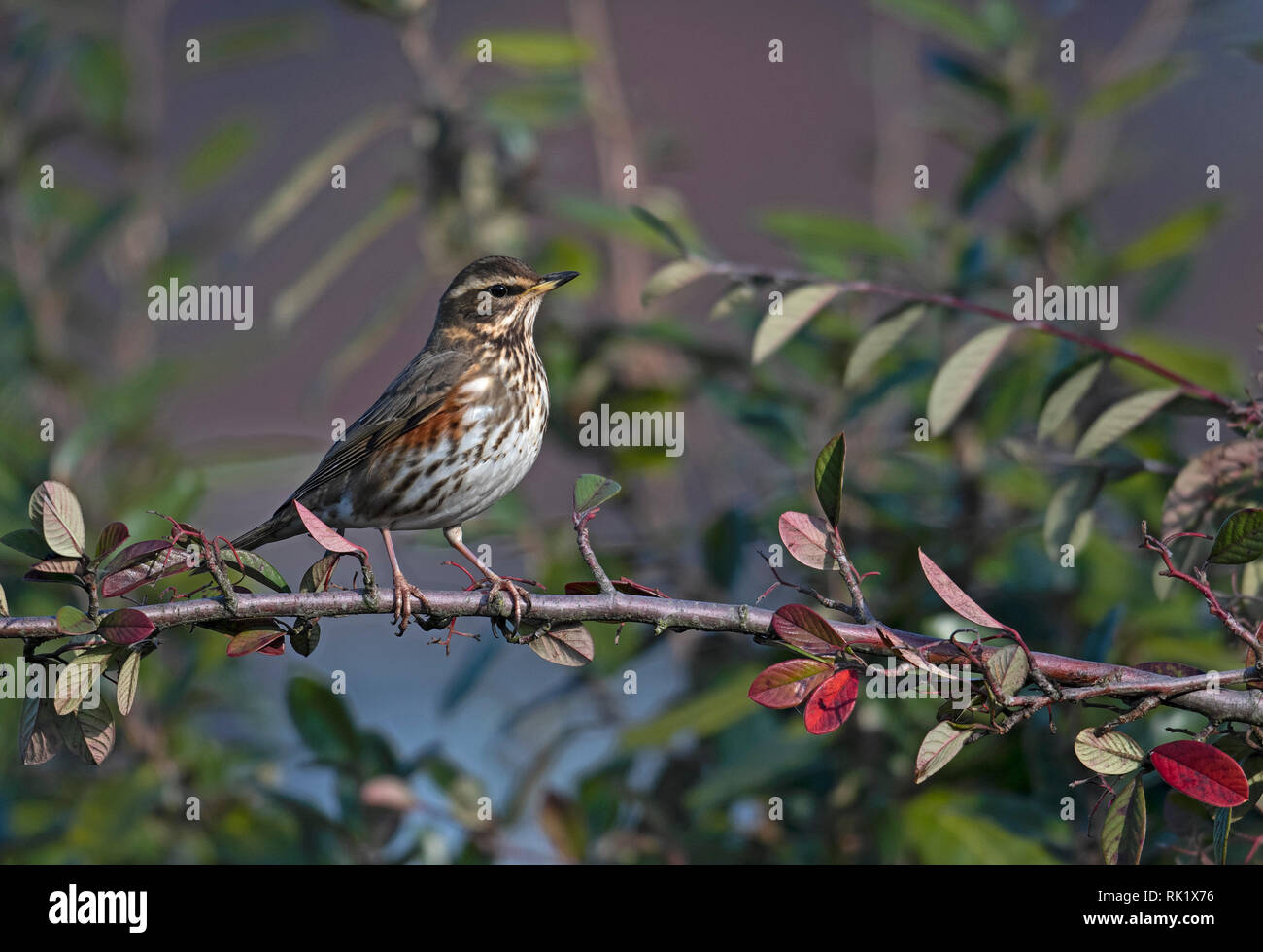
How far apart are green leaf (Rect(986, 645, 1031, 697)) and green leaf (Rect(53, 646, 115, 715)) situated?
3.97 ft

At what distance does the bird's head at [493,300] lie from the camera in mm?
3348

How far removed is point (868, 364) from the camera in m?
2.54

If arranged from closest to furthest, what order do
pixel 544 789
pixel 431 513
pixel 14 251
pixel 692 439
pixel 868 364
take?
pixel 868 364 < pixel 431 513 < pixel 544 789 < pixel 692 439 < pixel 14 251

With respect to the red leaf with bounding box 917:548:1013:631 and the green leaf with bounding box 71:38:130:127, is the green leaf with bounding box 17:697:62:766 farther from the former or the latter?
the green leaf with bounding box 71:38:130:127

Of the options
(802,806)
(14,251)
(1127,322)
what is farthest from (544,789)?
(14,251)

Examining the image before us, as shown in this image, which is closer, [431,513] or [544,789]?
[431,513]

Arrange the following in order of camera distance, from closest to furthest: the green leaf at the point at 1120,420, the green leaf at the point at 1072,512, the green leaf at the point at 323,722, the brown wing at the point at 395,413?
1. the green leaf at the point at 1120,420
2. the green leaf at the point at 1072,512
3. the green leaf at the point at 323,722
4. the brown wing at the point at 395,413

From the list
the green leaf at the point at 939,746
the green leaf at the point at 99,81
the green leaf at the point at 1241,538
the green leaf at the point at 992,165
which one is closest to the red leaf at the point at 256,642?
the green leaf at the point at 939,746

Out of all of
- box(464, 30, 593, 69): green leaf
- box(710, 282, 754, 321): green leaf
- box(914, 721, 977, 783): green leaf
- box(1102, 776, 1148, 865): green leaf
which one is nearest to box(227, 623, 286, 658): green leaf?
box(914, 721, 977, 783): green leaf

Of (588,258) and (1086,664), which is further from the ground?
(588,258)

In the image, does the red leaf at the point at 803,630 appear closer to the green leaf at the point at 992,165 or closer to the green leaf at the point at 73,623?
the green leaf at the point at 73,623

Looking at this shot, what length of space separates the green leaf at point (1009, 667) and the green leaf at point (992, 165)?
199 cm

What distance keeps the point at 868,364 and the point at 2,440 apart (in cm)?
249

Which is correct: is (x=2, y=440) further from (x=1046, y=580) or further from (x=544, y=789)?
(x=1046, y=580)
